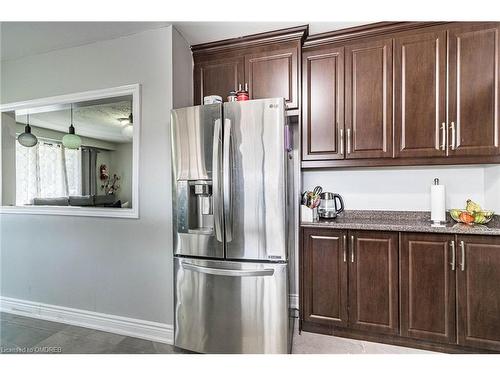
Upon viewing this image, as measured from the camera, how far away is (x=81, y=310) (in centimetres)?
221

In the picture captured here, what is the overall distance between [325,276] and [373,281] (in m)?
0.35

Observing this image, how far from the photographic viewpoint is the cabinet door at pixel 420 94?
6.01ft

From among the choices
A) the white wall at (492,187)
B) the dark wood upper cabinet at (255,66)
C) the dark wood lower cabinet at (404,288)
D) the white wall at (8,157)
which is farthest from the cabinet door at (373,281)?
the white wall at (8,157)

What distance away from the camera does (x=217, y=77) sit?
2213 millimetres

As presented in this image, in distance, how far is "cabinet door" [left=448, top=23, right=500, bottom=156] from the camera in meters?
1.74

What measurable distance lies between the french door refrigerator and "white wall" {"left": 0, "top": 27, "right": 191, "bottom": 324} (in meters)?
0.25

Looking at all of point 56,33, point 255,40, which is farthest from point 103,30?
point 255,40

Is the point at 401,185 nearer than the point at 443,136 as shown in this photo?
No

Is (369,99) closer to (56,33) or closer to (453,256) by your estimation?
(453,256)

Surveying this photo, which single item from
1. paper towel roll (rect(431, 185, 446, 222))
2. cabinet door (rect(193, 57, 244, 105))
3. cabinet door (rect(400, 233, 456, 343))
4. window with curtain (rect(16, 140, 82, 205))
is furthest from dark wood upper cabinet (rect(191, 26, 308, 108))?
window with curtain (rect(16, 140, 82, 205))

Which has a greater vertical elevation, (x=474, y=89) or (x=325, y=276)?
(x=474, y=89)

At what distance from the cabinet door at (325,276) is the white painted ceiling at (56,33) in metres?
2.11

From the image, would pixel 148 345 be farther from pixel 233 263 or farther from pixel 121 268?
pixel 233 263

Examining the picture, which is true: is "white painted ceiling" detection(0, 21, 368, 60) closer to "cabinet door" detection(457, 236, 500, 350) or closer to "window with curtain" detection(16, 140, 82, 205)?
"cabinet door" detection(457, 236, 500, 350)
